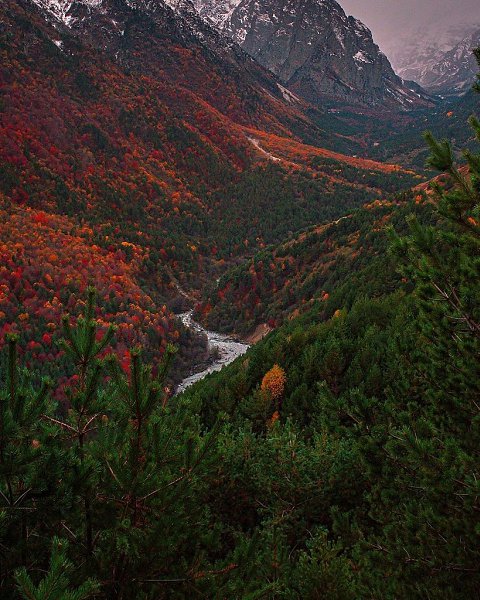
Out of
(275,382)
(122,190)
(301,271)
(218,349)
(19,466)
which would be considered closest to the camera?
(19,466)

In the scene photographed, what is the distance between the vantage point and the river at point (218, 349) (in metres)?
69.3

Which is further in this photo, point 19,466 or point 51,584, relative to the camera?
point 19,466

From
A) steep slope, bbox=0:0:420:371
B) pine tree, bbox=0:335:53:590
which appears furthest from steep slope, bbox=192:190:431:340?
pine tree, bbox=0:335:53:590

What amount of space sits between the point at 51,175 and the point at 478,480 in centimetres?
12722

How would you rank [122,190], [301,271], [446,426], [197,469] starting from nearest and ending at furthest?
[197,469] < [446,426] < [301,271] < [122,190]

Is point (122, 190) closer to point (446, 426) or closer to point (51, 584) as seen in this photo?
point (446, 426)

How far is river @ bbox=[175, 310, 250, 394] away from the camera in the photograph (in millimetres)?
69275

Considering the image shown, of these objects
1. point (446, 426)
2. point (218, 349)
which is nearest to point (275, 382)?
point (446, 426)

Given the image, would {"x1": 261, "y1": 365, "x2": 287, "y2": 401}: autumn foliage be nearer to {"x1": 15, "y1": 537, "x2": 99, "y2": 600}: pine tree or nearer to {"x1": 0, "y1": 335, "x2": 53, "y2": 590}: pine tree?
{"x1": 0, "y1": 335, "x2": 53, "y2": 590}: pine tree

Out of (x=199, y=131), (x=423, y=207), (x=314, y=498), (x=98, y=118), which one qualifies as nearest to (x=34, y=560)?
(x=314, y=498)

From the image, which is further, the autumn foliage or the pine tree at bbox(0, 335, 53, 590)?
the autumn foliage

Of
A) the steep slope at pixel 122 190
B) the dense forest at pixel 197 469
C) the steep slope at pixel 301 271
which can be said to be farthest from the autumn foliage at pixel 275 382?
the steep slope at pixel 301 271

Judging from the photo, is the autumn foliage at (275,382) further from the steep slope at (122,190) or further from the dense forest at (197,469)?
the steep slope at (122,190)

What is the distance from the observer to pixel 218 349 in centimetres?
7812
